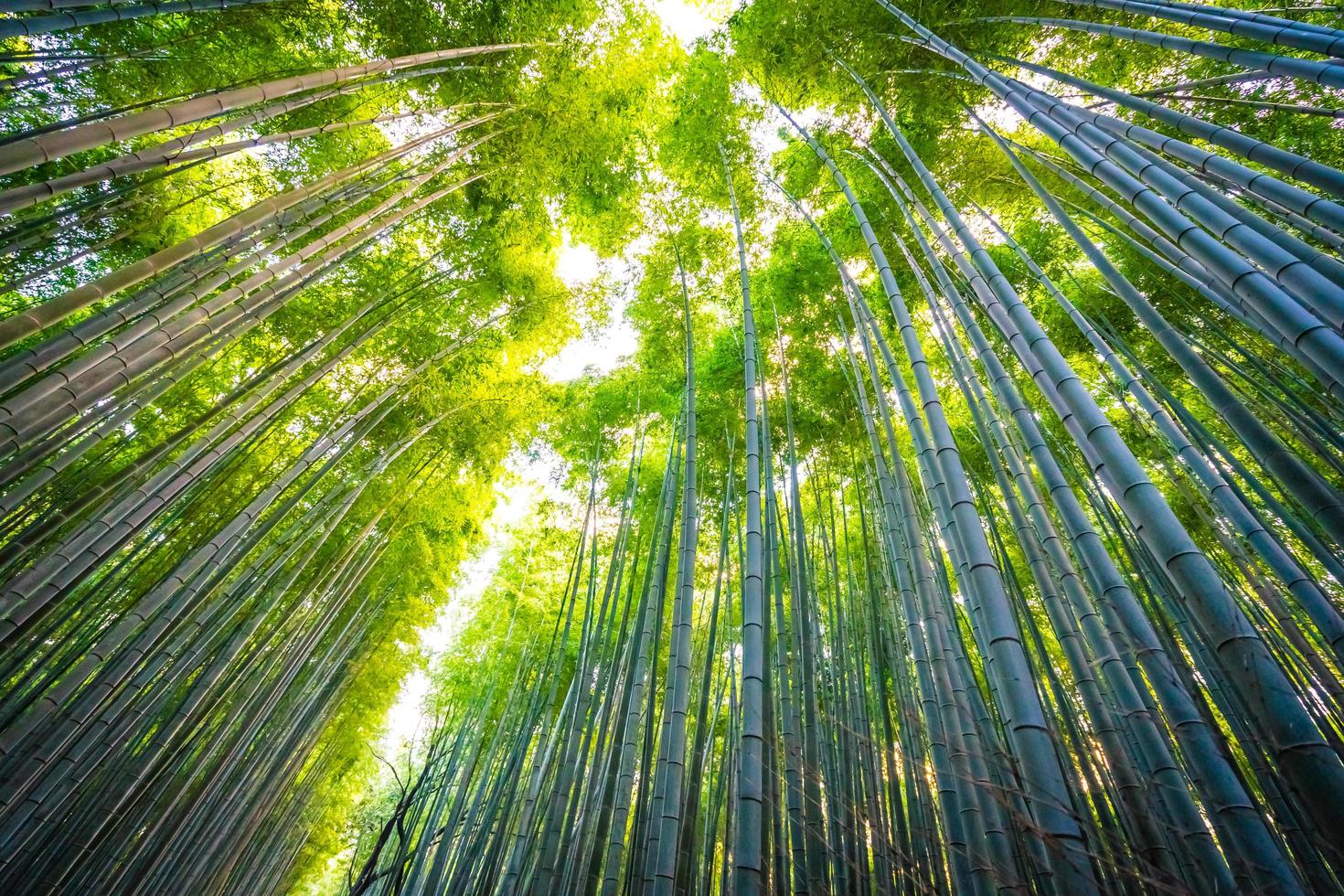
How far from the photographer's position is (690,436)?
2168 mm

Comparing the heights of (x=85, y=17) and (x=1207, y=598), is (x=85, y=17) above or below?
above

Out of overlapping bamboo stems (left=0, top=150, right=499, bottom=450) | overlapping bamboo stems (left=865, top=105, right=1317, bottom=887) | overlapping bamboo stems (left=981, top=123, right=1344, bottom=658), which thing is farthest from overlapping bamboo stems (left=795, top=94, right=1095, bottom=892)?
overlapping bamboo stems (left=0, top=150, right=499, bottom=450)

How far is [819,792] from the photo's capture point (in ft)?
7.04

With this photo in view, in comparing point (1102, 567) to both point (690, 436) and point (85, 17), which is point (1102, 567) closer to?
point (690, 436)

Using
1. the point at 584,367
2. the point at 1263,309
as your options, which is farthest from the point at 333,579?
the point at 1263,309

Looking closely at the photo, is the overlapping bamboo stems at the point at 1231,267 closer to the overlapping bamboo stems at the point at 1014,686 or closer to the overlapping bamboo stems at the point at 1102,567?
the overlapping bamboo stems at the point at 1102,567

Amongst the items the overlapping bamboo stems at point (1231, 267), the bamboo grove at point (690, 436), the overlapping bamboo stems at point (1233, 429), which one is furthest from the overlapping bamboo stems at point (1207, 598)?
the overlapping bamboo stems at point (1231, 267)

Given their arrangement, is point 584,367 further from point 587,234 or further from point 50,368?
point 50,368

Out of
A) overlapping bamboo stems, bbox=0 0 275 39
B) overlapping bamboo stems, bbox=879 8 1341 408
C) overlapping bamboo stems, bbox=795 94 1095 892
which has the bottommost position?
overlapping bamboo stems, bbox=795 94 1095 892

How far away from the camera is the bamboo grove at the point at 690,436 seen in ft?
4.63

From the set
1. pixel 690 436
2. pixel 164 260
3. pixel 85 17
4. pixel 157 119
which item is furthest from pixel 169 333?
pixel 690 436

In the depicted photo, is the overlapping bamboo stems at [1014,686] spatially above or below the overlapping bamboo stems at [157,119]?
below

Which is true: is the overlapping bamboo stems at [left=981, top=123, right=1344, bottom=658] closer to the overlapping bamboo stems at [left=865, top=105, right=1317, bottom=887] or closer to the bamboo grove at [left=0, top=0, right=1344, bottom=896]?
the bamboo grove at [left=0, top=0, right=1344, bottom=896]

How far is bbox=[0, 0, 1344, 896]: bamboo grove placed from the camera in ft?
4.63
